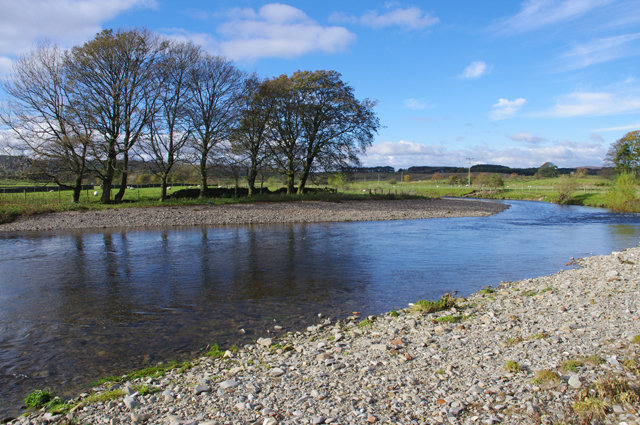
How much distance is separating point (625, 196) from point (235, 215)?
43.8 metres

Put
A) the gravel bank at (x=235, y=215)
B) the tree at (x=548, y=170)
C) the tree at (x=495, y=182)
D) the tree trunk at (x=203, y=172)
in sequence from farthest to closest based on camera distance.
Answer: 1. the tree at (x=548, y=170)
2. the tree at (x=495, y=182)
3. the tree trunk at (x=203, y=172)
4. the gravel bank at (x=235, y=215)

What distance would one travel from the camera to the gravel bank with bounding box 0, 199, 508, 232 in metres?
27.9

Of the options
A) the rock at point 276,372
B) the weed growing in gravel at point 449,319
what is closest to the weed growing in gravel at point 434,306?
the weed growing in gravel at point 449,319

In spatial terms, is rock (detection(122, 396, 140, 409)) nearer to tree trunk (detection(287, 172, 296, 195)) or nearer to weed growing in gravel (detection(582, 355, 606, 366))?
weed growing in gravel (detection(582, 355, 606, 366))

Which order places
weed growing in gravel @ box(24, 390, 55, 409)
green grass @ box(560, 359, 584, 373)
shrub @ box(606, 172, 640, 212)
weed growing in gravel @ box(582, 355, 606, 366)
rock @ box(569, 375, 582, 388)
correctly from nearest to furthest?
1. rock @ box(569, 375, 582, 388)
2. weed growing in gravel @ box(24, 390, 55, 409)
3. green grass @ box(560, 359, 584, 373)
4. weed growing in gravel @ box(582, 355, 606, 366)
5. shrub @ box(606, 172, 640, 212)

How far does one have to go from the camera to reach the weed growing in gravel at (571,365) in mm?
5090

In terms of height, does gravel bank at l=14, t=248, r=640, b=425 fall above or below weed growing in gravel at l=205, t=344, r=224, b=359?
above

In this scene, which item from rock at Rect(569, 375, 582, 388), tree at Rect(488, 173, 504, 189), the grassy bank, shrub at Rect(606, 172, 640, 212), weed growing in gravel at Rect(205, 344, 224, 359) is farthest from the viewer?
tree at Rect(488, 173, 504, 189)

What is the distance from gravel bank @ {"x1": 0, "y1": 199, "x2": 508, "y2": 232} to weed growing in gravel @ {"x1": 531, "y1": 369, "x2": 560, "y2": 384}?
27711mm

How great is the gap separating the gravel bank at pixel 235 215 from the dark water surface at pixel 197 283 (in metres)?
4.15

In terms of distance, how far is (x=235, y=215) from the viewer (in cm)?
3238

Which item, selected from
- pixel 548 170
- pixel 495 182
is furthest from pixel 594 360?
pixel 548 170

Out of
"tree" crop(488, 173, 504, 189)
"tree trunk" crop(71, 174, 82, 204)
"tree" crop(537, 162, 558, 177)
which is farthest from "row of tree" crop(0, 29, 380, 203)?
"tree" crop(537, 162, 558, 177)

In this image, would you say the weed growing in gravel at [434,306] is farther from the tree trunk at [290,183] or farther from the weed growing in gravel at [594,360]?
the tree trunk at [290,183]
